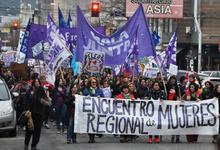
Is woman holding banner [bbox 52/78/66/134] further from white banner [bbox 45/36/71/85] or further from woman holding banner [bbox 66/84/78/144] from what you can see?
woman holding banner [bbox 66/84/78/144]

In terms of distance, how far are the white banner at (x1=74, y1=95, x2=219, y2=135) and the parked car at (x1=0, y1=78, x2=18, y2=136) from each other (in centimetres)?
198

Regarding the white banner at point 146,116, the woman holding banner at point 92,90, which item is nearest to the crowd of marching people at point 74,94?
the woman holding banner at point 92,90

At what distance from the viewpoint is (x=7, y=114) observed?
53.2 ft

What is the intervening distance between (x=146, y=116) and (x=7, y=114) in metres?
3.46

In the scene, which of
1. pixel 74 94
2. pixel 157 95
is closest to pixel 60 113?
pixel 74 94

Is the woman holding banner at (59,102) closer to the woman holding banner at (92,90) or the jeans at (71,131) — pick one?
the woman holding banner at (92,90)

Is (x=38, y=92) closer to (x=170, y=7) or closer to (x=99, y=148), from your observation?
(x=99, y=148)

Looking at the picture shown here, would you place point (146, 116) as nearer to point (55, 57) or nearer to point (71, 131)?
point (71, 131)

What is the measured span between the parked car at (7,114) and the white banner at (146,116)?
6.49 feet

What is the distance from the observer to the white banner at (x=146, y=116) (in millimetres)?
15477

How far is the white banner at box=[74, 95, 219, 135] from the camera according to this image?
15477mm

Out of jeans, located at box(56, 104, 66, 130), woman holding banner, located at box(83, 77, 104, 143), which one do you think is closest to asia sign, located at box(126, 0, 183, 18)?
jeans, located at box(56, 104, 66, 130)

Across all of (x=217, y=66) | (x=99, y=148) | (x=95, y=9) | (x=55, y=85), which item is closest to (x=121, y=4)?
(x=217, y=66)

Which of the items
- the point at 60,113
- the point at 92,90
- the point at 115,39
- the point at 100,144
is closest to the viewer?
the point at 100,144
